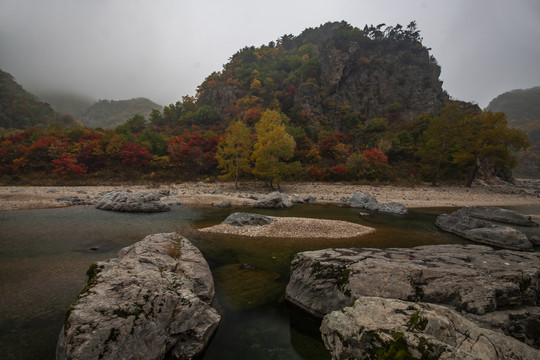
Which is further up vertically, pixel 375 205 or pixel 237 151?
pixel 237 151

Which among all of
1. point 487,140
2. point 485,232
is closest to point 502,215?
point 485,232

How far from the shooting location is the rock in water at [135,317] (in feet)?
12.0

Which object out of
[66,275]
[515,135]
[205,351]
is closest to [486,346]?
[205,351]

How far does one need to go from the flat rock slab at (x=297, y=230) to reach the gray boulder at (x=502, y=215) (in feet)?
35.0

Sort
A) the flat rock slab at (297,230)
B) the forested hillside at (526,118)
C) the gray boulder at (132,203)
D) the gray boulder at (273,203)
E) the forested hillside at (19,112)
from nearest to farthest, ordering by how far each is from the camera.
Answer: the flat rock slab at (297,230) < the gray boulder at (132,203) < the gray boulder at (273,203) < the forested hillside at (19,112) < the forested hillside at (526,118)

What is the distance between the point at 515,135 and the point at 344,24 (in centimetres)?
7822

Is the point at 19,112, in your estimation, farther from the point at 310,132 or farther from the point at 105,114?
the point at 105,114

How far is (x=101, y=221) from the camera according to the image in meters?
14.8

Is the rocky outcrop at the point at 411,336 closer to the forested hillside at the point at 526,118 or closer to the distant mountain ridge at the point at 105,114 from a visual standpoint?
the forested hillside at the point at 526,118

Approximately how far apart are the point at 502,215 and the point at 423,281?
20.8 metres

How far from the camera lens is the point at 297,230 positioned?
13805 millimetres

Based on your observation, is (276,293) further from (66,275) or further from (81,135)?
(81,135)

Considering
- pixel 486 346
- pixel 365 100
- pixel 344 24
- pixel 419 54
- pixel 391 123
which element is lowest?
pixel 486 346

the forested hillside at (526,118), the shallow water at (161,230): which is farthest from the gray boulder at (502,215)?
the forested hillside at (526,118)
